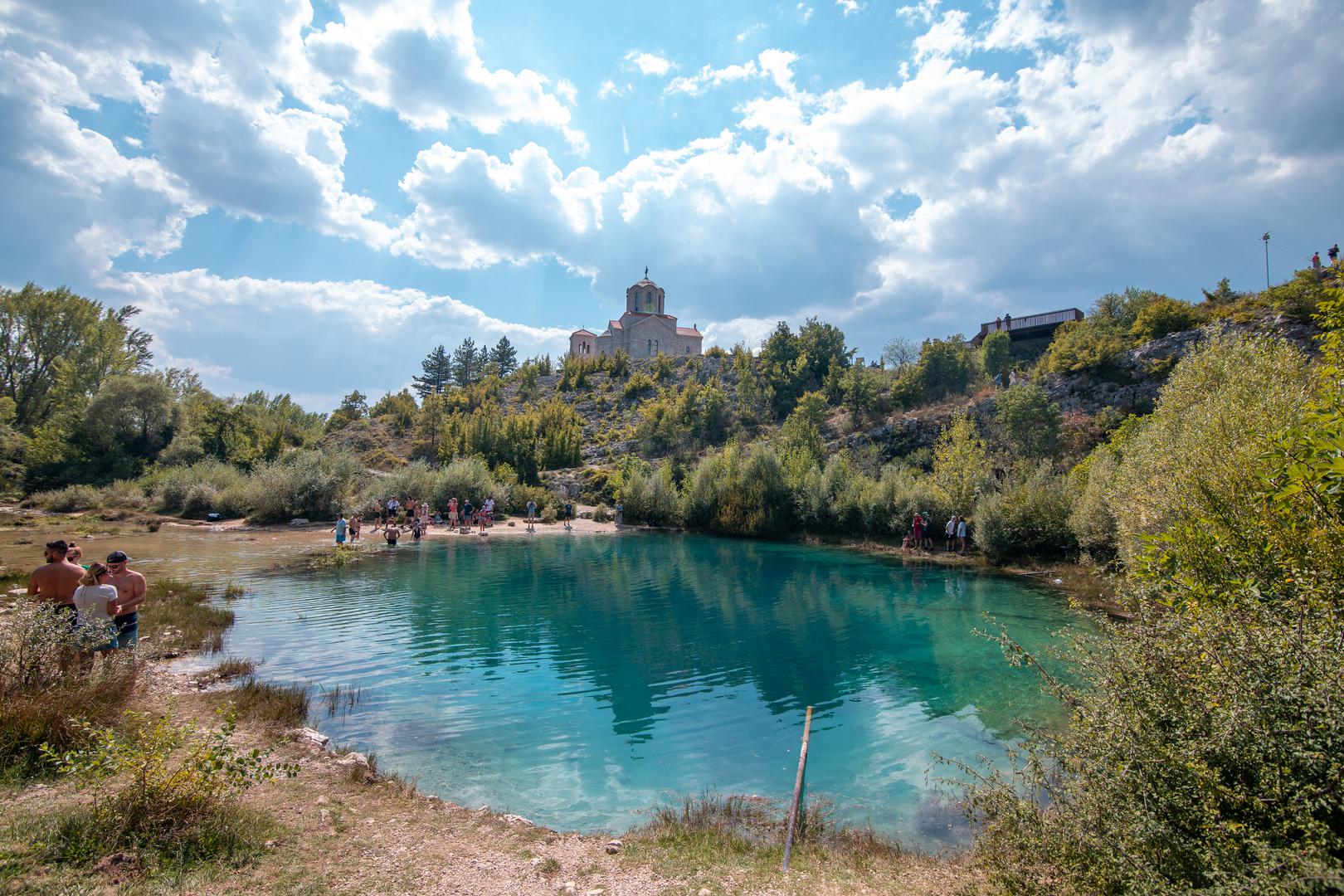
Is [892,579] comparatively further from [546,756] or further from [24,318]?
[24,318]

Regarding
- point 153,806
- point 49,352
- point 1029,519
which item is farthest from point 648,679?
point 49,352

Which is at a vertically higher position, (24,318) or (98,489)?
(24,318)

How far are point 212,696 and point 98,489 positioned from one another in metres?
42.8

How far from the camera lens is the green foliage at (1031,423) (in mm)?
36844

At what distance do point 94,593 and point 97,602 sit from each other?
14 cm

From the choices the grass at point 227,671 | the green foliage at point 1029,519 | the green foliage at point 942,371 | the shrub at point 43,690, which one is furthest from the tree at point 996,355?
the shrub at point 43,690

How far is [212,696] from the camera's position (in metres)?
9.14

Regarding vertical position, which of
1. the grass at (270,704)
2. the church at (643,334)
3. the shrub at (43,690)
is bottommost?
the grass at (270,704)

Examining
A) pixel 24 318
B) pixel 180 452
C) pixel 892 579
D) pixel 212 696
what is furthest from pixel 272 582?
pixel 24 318

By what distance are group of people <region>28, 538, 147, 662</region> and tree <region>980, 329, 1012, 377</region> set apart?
5633 cm

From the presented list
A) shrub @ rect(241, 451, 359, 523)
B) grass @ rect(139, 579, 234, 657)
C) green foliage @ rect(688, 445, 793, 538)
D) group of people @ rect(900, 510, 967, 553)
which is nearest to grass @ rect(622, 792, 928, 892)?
grass @ rect(139, 579, 234, 657)

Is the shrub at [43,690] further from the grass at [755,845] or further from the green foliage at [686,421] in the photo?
Result: the green foliage at [686,421]

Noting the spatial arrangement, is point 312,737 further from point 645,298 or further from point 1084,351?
point 645,298

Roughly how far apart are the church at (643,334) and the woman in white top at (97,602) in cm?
7900
